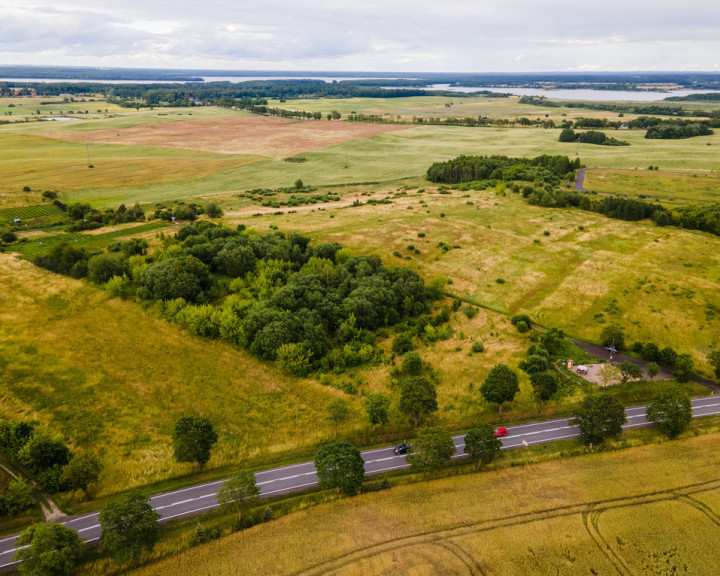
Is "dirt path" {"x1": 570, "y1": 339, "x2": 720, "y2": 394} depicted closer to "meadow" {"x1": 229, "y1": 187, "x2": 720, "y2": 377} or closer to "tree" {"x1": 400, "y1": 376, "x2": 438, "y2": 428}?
"meadow" {"x1": 229, "y1": 187, "x2": 720, "y2": 377}

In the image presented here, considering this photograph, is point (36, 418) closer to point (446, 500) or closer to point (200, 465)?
point (200, 465)

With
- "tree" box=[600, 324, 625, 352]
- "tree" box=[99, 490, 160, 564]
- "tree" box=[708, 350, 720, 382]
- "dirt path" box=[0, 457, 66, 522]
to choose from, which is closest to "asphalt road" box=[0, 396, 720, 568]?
"dirt path" box=[0, 457, 66, 522]

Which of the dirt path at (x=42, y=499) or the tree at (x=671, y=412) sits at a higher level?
the tree at (x=671, y=412)

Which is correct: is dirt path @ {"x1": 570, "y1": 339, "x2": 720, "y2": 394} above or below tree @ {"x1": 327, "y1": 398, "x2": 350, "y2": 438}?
below

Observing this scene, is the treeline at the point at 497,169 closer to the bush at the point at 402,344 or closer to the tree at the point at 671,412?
the bush at the point at 402,344

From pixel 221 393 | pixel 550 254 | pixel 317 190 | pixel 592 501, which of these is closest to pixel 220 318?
pixel 221 393

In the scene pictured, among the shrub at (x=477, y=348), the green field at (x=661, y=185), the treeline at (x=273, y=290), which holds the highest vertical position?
the green field at (x=661, y=185)

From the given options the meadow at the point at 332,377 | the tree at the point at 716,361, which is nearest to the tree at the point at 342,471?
the meadow at the point at 332,377
